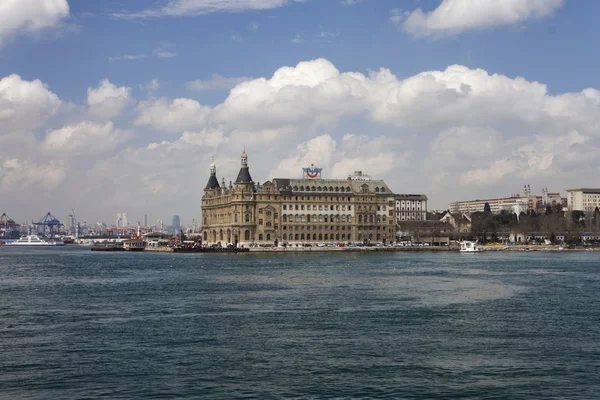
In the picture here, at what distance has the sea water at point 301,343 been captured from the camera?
86.3 ft

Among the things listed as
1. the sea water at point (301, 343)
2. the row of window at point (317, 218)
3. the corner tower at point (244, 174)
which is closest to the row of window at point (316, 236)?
the row of window at point (317, 218)

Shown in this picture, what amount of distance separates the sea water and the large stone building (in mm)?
103761

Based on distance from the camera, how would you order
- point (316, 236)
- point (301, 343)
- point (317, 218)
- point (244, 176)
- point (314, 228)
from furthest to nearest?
point (316, 236), point (317, 218), point (314, 228), point (244, 176), point (301, 343)

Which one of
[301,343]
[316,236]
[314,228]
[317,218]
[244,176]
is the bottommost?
[301,343]

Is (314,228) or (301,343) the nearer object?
(301,343)

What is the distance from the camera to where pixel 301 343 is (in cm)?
3400

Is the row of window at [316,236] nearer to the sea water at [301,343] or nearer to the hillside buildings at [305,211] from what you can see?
the hillside buildings at [305,211]

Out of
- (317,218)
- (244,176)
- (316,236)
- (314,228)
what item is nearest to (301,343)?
(244,176)

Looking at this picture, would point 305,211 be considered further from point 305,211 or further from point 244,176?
point 244,176

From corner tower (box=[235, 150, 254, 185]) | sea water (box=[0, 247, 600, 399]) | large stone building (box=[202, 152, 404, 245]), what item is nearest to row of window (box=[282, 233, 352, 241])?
large stone building (box=[202, 152, 404, 245])

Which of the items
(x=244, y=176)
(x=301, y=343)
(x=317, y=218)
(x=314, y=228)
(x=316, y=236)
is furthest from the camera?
(x=316, y=236)

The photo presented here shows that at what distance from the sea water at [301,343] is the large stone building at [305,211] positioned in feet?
340

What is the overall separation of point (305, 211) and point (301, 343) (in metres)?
134

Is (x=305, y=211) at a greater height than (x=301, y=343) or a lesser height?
greater
